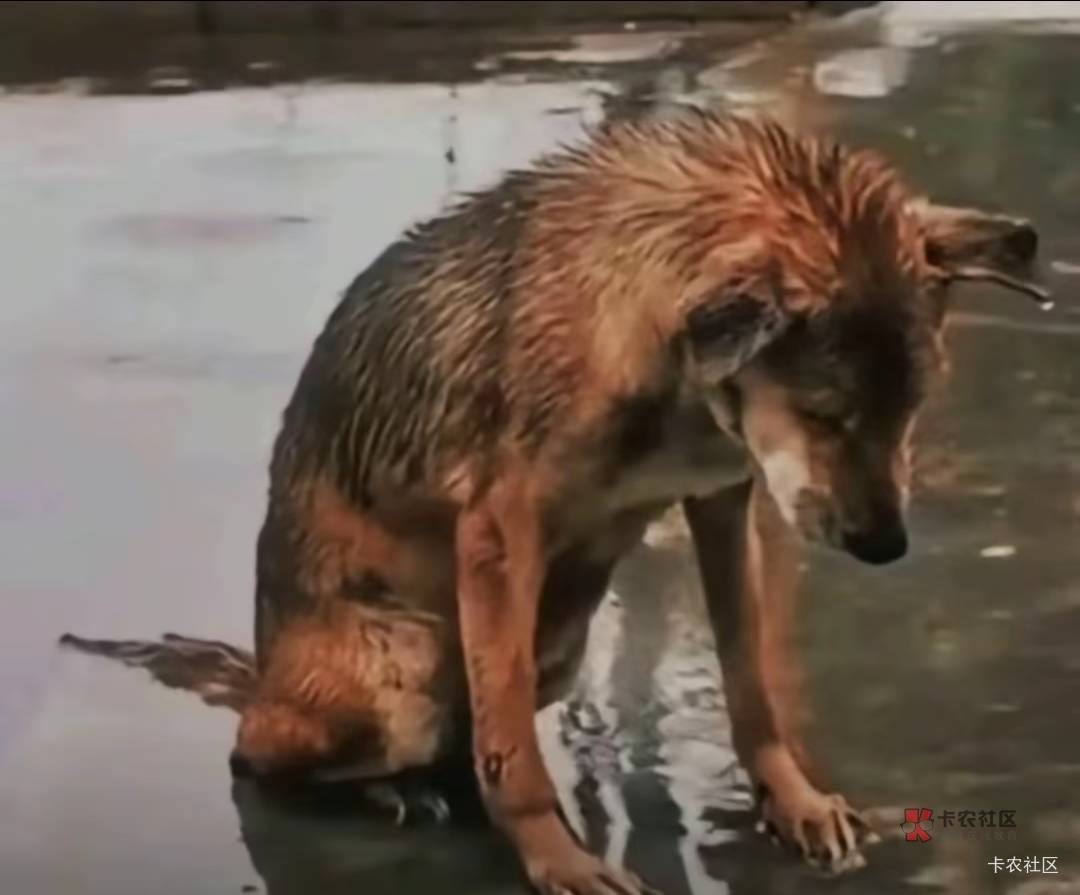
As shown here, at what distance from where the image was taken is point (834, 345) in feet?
5.50

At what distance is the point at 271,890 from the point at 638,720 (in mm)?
509

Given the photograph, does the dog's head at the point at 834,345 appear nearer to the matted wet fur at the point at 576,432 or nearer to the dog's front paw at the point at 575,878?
the matted wet fur at the point at 576,432

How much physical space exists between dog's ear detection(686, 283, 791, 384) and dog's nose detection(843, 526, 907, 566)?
0.18m

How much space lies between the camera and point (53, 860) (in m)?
2.04

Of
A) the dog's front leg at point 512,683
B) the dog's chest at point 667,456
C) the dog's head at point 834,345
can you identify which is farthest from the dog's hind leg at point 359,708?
the dog's head at point 834,345

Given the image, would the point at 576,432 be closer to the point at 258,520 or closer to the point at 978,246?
the point at 978,246

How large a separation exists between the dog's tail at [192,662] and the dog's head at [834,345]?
77 cm

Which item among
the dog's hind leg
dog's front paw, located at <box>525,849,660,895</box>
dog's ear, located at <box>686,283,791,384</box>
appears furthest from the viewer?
the dog's hind leg

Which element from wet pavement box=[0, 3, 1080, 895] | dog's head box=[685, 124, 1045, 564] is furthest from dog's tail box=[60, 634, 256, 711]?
dog's head box=[685, 124, 1045, 564]

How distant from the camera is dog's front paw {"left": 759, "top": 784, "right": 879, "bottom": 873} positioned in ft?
6.60

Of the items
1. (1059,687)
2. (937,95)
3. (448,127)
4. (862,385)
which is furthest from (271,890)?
(937,95)

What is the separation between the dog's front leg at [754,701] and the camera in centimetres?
200

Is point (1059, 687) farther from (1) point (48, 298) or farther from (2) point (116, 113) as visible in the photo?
(2) point (116, 113)

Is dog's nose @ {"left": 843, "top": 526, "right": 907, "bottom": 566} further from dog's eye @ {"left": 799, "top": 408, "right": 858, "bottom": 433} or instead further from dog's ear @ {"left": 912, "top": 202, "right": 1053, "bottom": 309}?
dog's ear @ {"left": 912, "top": 202, "right": 1053, "bottom": 309}
